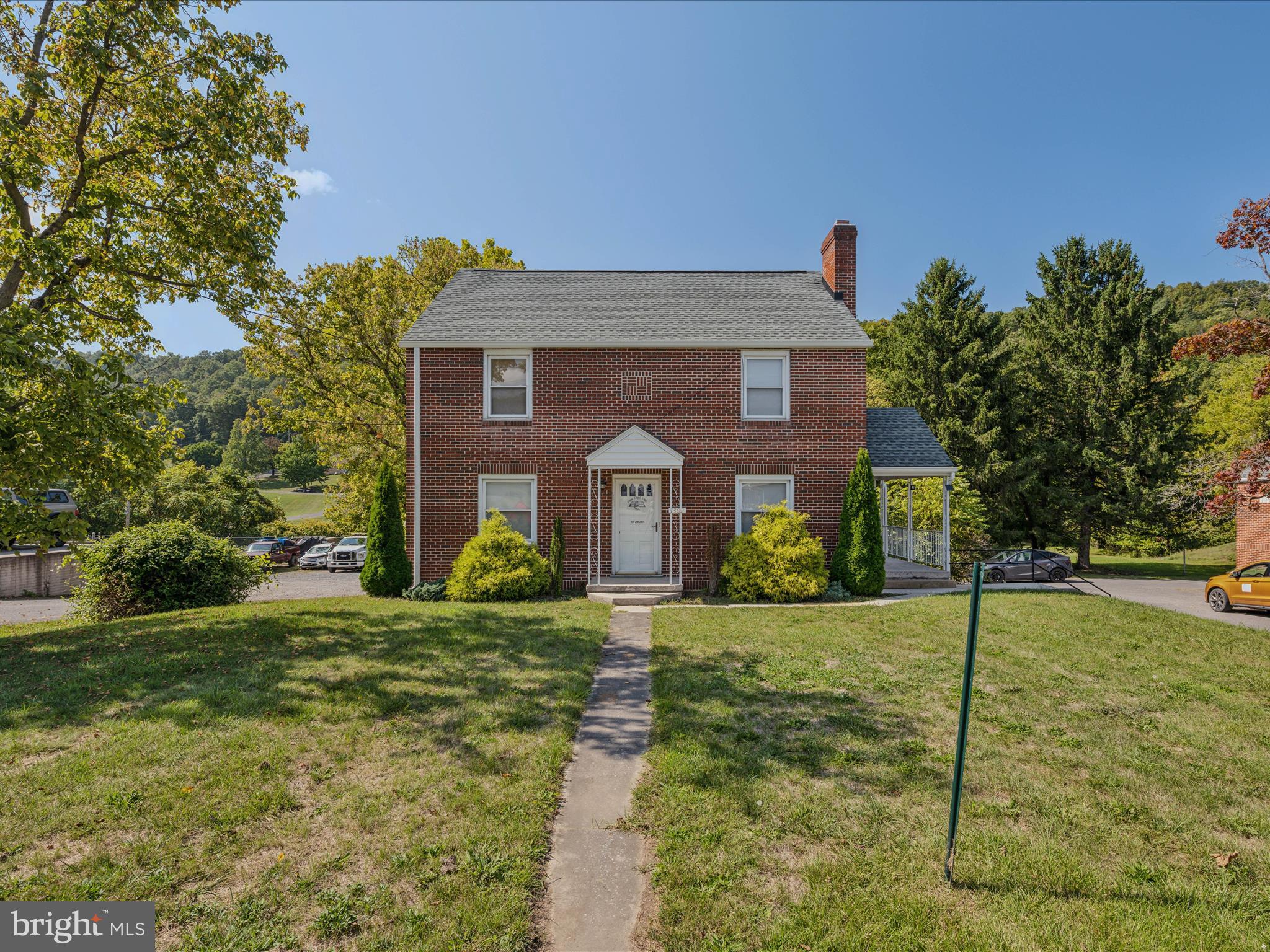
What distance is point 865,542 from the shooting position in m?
13.6

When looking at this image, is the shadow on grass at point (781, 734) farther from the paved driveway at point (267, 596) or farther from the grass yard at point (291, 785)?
the paved driveway at point (267, 596)

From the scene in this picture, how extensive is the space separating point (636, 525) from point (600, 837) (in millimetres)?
10838

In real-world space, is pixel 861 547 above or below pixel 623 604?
above

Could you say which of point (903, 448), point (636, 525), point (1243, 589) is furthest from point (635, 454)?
point (1243, 589)

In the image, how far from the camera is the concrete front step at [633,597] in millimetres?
12922

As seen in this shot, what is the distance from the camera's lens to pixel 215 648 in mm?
8250

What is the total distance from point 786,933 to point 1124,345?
2967cm

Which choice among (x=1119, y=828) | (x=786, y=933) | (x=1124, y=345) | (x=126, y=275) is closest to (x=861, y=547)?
(x=1119, y=828)

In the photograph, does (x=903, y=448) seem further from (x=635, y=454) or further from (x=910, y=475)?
(x=635, y=454)

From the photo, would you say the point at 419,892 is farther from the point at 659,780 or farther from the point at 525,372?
the point at 525,372

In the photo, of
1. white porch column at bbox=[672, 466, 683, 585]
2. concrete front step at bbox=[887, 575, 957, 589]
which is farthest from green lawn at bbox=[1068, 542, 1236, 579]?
white porch column at bbox=[672, 466, 683, 585]

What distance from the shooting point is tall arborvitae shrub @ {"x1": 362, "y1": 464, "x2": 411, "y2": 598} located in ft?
45.5

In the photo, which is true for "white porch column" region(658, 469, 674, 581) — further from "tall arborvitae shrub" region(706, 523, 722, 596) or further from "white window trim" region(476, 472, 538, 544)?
"white window trim" region(476, 472, 538, 544)

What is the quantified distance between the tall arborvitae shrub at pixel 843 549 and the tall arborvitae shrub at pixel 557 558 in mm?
6268
